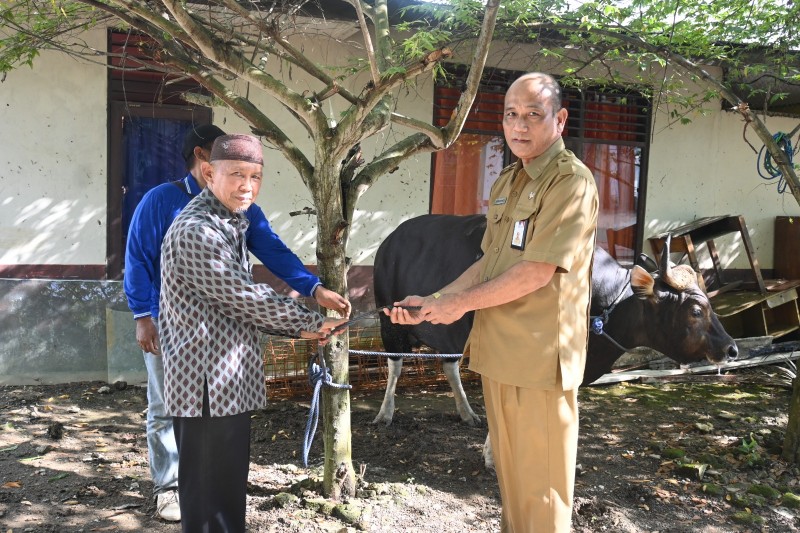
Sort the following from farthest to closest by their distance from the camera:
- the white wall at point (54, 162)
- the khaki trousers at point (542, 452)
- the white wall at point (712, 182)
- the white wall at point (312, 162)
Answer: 1. the white wall at point (712, 182)
2. the white wall at point (312, 162)
3. the white wall at point (54, 162)
4. the khaki trousers at point (542, 452)

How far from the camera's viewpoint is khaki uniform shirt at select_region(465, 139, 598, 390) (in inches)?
107

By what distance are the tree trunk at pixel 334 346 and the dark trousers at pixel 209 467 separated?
3.45 ft

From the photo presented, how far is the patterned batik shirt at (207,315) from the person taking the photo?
2658 millimetres

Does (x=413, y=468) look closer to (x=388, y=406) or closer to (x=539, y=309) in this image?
(x=388, y=406)

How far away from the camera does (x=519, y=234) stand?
2.85m

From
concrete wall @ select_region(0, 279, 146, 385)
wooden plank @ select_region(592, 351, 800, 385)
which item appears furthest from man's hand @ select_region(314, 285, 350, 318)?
wooden plank @ select_region(592, 351, 800, 385)

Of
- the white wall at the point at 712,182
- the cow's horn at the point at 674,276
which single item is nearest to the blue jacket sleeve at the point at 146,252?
the cow's horn at the point at 674,276

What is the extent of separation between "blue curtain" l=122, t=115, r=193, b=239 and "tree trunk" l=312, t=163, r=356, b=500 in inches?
145

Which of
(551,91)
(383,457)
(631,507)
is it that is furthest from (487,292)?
(383,457)

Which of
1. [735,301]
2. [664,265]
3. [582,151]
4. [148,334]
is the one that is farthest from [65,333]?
[735,301]

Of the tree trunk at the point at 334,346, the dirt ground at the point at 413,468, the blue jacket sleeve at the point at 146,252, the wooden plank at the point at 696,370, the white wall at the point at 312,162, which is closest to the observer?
the blue jacket sleeve at the point at 146,252

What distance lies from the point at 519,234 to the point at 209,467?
1.52 m

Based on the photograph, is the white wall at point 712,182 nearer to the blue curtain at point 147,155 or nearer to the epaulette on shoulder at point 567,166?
the blue curtain at point 147,155

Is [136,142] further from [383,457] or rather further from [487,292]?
[487,292]
